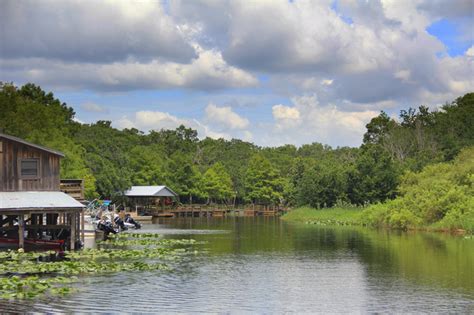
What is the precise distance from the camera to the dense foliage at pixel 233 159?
89062mm

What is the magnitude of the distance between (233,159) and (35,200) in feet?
377

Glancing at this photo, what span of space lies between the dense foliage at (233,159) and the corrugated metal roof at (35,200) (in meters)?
33.4

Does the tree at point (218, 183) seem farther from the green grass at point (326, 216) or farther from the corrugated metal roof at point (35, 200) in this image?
the corrugated metal roof at point (35, 200)

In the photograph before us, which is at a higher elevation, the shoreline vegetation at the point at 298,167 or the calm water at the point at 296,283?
the shoreline vegetation at the point at 298,167

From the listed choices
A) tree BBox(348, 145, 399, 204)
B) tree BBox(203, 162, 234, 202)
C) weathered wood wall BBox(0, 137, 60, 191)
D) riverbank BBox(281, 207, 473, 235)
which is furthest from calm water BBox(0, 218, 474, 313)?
tree BBox(203, 162, 234, 202)

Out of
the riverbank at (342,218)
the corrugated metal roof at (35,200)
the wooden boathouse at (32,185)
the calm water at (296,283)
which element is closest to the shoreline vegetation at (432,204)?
the riverbank at (342,218)

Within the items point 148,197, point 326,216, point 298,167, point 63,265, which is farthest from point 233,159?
point 63,265

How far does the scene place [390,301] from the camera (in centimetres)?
2816

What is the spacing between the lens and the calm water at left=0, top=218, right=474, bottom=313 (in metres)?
26.7

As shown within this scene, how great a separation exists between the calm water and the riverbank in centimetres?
1847

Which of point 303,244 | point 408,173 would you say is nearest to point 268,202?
point 408,173

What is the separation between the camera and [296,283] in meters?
33.4

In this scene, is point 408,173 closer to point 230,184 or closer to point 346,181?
point 346,181

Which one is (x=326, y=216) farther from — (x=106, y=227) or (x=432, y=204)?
(x=106, y=227)
